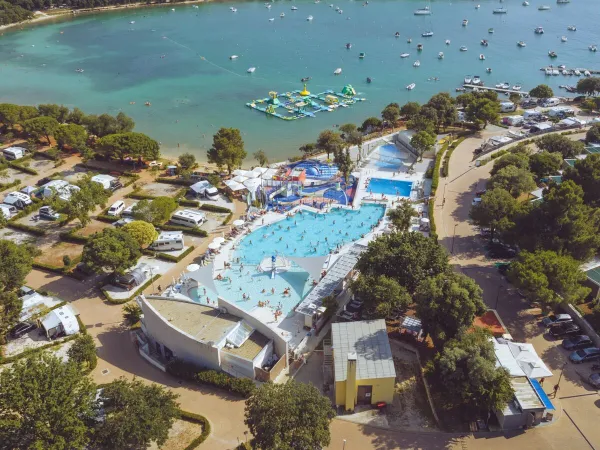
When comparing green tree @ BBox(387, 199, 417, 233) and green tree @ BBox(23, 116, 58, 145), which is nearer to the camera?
green tree @ BBox(387, 199, 417, 233)

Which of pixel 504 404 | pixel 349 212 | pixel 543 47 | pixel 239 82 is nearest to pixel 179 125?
pixel 239 82

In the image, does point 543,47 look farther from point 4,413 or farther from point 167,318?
point 4,413

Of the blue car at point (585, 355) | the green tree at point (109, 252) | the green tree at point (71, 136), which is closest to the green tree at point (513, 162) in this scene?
the blue car at point (585, 355)

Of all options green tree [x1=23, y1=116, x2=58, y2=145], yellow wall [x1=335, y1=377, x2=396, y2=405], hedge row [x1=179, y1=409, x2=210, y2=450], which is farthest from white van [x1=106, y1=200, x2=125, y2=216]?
yellow wall [x1=335, y1=377, x2=396, y2=405]

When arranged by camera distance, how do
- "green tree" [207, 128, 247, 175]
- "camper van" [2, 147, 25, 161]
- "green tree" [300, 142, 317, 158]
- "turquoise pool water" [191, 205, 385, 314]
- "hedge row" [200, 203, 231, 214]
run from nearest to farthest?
"turquoise pool water" [191, 205, 385, 314]
"hedge row" [200, 203, 231, 214]
"green tree" [207, 128, 247, 175]
"camper van" [2, 147, 25, 161]
"green tree" [300, 142, 317, 158]

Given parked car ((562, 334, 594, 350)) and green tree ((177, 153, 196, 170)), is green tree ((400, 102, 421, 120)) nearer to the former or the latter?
green tree ((177, 153, 196, 170))

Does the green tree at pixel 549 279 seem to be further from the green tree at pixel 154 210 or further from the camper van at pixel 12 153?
the camper van at pixel 12 153

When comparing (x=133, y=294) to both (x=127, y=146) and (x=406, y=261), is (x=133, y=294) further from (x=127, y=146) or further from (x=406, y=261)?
(x=127, y=146)
